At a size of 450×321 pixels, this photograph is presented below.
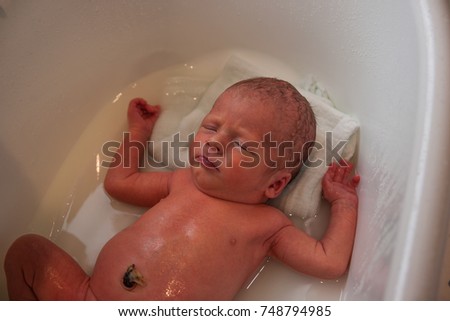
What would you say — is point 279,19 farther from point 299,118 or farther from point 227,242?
point 227,242

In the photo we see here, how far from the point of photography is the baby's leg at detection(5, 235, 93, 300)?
925 mm

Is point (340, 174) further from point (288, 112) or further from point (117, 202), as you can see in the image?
point (117, 202)

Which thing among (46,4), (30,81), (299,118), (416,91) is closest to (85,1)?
(46,4)

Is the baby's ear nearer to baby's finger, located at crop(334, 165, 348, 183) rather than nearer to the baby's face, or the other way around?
the baby's face

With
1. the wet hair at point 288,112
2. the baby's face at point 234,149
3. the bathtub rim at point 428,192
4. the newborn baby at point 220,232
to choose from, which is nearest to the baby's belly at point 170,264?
the newborn baby at point 220,232

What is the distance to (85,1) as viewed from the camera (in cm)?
119

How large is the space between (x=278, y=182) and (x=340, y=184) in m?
0.16

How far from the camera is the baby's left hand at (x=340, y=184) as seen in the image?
3.52 ft

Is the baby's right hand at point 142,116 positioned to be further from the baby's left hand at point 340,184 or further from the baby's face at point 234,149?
the baby's left hand at point 340,184

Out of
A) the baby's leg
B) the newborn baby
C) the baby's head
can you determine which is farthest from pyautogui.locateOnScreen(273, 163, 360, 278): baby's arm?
the baby's leg

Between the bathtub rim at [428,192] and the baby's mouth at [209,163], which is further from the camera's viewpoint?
the baby's mouth at [209,163]

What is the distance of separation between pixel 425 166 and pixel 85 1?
35.6 inches

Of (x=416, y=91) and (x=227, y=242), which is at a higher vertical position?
(x=416, y=91)

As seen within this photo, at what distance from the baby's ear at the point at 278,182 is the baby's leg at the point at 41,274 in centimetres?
43
